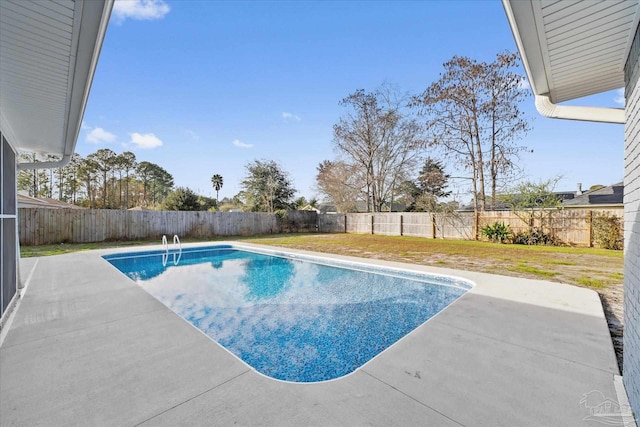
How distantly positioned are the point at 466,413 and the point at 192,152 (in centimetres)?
2296

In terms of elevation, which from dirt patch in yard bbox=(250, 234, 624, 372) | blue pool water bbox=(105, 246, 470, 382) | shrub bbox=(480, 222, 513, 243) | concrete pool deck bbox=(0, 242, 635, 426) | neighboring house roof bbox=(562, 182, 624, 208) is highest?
neighboring house roof bbox=(562, 182, 624, 208)

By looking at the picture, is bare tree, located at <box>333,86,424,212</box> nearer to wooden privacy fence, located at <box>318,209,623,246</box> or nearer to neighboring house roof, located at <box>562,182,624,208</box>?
wooden privacy fence, located at <box>318,209,623,246</box>

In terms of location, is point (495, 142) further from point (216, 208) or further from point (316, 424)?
point (216, 208)

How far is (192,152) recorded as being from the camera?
2122 cm

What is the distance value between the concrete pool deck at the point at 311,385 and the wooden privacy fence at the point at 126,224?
991cm

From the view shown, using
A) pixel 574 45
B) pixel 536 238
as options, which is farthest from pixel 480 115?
pixel 574 45

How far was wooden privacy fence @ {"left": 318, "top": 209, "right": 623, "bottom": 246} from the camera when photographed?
1086 centimetres

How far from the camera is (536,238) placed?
11750 mm

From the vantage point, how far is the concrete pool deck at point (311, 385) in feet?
5.59

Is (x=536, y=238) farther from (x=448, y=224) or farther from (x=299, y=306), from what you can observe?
(x=299, y=306)

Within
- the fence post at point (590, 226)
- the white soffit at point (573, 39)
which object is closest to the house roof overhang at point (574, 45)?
the white soffit at point (573, 39)

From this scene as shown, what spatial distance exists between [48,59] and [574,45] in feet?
12.3

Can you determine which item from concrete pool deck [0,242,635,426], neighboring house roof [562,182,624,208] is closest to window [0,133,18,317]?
concrete pool deck [0,242,635,426]

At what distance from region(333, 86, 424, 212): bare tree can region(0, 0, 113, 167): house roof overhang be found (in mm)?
17989
